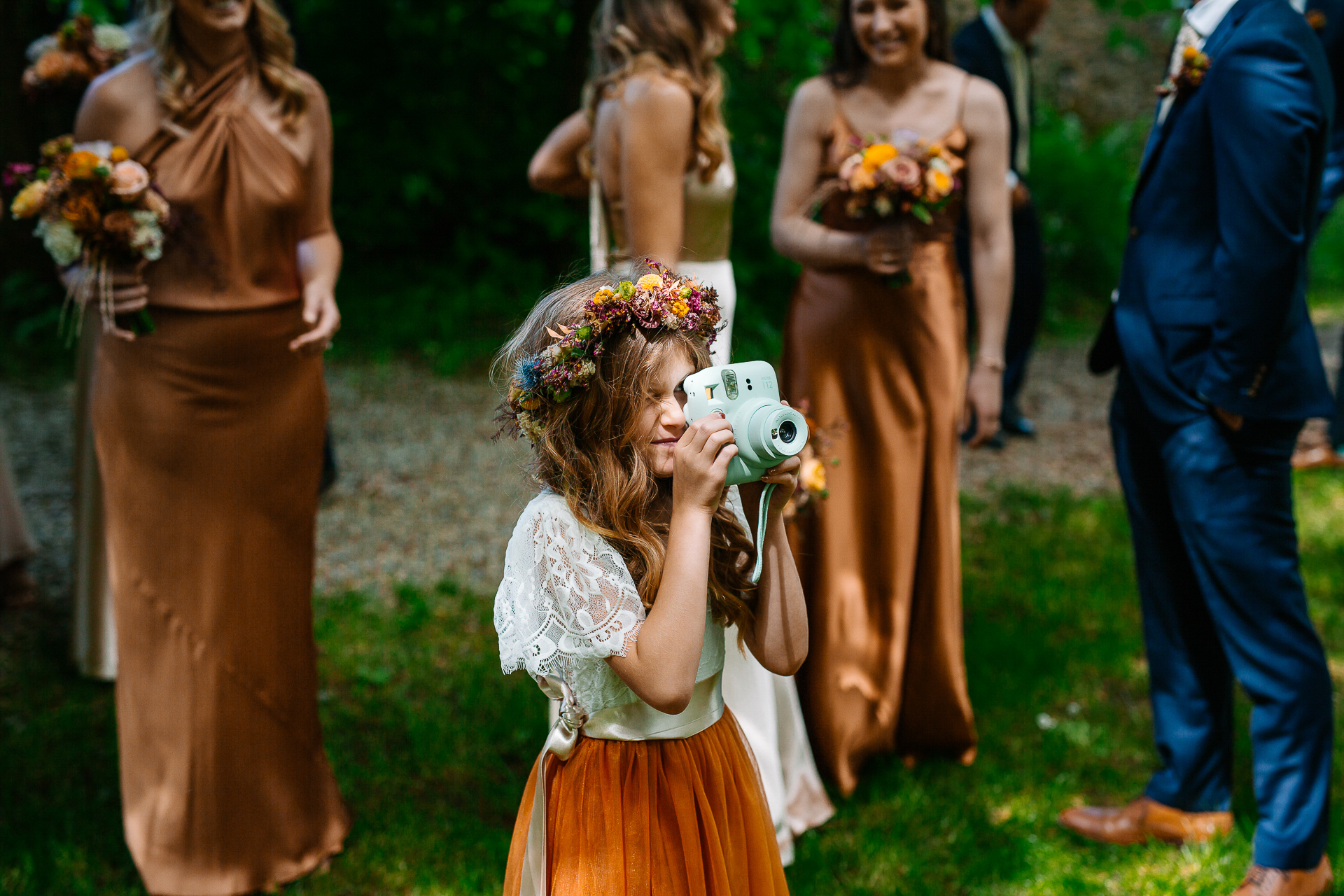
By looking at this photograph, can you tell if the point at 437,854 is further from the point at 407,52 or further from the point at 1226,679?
the point at 407,52

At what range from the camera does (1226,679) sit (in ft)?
10.8

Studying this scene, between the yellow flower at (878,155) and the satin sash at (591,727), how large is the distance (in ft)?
5.73

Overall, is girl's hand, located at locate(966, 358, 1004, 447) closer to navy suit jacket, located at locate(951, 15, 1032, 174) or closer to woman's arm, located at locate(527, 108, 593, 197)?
woman's arm, located at locate(527, 108, 593, 197)

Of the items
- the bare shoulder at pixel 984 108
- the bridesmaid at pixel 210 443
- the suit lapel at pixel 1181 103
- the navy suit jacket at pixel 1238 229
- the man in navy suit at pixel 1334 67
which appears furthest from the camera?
the man in navy suit at pixel 1334 67

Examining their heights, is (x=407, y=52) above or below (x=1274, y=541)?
above

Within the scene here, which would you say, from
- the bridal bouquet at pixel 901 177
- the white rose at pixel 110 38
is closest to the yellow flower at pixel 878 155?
the bridal bouquet at pixel 901 177

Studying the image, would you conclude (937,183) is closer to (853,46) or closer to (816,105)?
(816,105)

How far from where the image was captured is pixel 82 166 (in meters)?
2.89

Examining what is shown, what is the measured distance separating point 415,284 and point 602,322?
8.57 meters

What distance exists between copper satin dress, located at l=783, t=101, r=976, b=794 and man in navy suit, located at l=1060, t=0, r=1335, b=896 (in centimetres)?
59

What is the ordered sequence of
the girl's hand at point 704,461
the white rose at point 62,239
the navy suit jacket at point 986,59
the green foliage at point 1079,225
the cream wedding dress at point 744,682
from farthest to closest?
the green foliage at point 1079,225, the navy suit jacket at point 986,59, the cream wedding dress at point 744,682, the white rose at point 62,239, the girl's hand at point 704,461

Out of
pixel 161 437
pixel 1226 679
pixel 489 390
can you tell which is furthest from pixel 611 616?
pixel 489 390

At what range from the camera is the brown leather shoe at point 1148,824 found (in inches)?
129

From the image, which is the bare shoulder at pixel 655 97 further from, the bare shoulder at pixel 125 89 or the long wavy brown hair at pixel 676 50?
the bare shoulder at pixel 125 89
